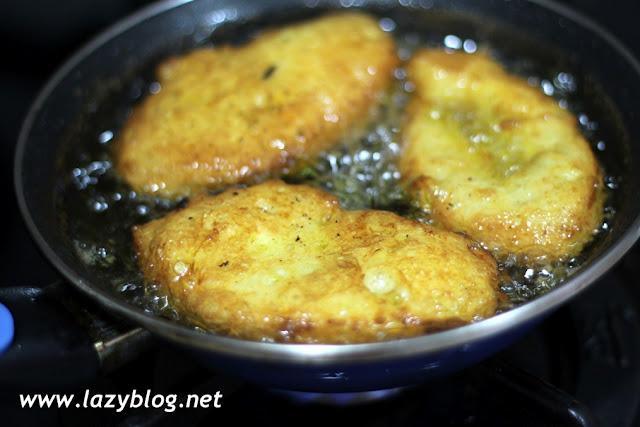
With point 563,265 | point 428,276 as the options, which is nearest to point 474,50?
point 563,265

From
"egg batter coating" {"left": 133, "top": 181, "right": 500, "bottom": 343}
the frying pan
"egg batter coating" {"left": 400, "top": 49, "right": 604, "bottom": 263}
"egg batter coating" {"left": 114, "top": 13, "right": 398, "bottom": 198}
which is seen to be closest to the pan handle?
the frying pan

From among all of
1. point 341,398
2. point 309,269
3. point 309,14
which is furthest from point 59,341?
point 309,14

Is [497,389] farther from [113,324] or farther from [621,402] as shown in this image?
[113,324]

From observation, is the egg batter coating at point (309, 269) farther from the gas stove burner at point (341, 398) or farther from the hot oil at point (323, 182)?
the gas stove burner at point (341, 398)

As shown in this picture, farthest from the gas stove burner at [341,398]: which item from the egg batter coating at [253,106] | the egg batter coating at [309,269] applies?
the egg batter coating at [253,106]

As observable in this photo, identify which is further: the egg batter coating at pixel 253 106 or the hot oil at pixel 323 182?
the egg batter coating at pixel 253 106

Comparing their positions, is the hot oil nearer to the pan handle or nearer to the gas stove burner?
the pan handle

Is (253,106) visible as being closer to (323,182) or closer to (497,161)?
(323,182)
